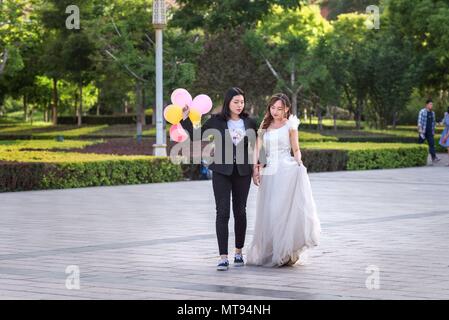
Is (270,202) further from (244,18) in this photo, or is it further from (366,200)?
(244,18)

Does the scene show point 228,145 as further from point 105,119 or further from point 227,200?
point 105,119

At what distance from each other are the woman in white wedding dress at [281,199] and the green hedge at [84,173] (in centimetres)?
1031

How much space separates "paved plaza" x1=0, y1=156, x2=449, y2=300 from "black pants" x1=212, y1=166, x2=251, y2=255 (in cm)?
34

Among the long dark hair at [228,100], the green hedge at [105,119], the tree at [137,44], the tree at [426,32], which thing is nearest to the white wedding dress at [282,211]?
the long dark hair at [228,100]

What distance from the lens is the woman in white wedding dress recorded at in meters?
9.85

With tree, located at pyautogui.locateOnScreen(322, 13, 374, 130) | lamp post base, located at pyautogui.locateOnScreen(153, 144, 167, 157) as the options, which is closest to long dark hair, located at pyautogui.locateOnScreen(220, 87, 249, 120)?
lamp post base, located at pyautogui.locateOnScreen(153, 144, 167, 157)

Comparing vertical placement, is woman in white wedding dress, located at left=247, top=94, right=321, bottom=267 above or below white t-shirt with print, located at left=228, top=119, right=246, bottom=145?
below

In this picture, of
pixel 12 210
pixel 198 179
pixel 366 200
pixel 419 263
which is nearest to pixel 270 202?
pixel 419 263

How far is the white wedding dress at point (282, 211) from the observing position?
9844 mm

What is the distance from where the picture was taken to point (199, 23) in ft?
152

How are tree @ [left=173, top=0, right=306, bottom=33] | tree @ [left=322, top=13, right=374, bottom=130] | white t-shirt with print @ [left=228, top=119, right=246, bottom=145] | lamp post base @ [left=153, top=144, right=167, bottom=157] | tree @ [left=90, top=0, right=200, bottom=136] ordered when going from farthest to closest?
tree @ [left=322, top=13, right=374, bottom=130] < tree @ [left=173, top=0, right=306, bottom=33] < tree @ [left=90, top=0, right=200, bottom=136] < lamp post base @ [left=153, top=144, right=167, bottom=157] < white t-shirt with print @ [left=228, top=119, right=246, bottom=145]

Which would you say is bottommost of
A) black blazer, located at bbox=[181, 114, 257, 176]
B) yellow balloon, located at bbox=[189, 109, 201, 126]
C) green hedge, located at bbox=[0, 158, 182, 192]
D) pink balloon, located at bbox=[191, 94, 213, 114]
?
green hedge, located at bbox=[0, 158, 182, 192]

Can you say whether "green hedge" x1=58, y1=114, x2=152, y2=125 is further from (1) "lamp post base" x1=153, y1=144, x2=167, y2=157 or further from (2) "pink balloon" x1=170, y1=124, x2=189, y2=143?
(2) "pink balloon" x1=170, y1=124, x2=189, y2=143

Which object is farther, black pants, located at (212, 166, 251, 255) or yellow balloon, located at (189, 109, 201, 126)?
yellow balloon, located at (189, 109, 201, 126)
